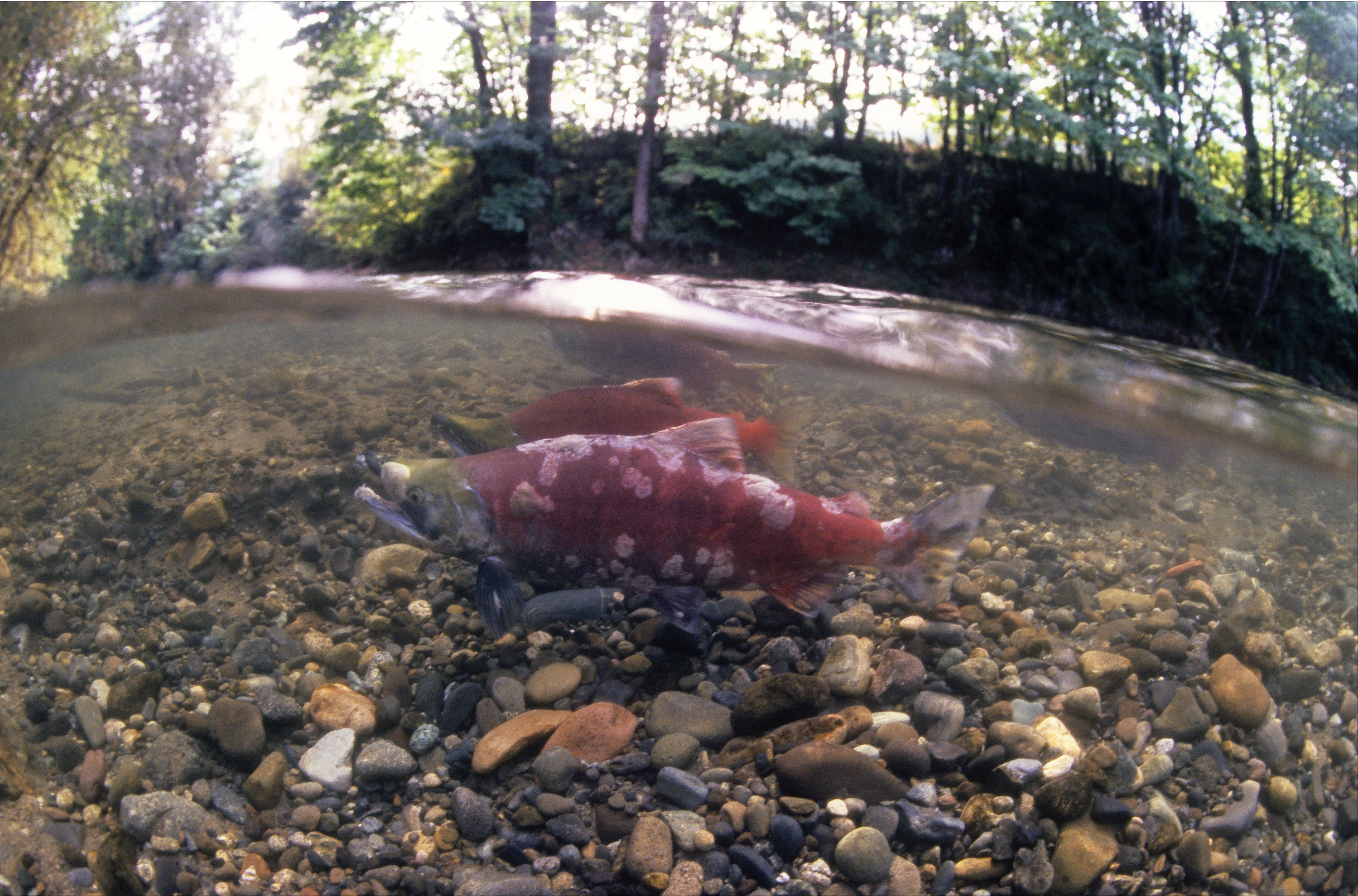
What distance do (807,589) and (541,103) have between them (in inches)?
105

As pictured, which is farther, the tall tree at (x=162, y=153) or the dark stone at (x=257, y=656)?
the tall tree at (x=162, y=153)

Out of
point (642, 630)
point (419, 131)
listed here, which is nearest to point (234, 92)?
point (419, 131)

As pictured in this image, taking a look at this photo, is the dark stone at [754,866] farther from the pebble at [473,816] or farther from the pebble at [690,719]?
the pebble at [473,816]

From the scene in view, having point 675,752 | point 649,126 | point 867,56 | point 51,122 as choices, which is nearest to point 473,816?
point 675,752

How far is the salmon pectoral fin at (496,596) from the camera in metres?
2.04

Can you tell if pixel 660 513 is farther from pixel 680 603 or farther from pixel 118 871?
pixel 118 871

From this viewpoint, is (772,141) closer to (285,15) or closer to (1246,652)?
(285,15)

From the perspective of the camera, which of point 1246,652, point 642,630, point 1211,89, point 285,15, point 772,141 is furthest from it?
point 1211,89

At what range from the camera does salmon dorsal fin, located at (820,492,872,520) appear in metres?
1.98

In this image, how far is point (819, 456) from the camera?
3209mm

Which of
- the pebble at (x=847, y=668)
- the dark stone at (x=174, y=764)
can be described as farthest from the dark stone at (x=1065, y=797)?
the dark stone at (x=174, y=764)

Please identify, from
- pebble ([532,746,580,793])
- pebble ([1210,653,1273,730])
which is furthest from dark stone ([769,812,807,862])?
pebble ([1210,653,1273,730])

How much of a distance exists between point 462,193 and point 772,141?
1612 millimetres

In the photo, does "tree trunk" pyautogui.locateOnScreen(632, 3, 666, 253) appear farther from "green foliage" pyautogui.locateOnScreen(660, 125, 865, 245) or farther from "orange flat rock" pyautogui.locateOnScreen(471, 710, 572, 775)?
"orange flat rock" pyautogui.locateOnScreen(471, 710, 572, 775)
